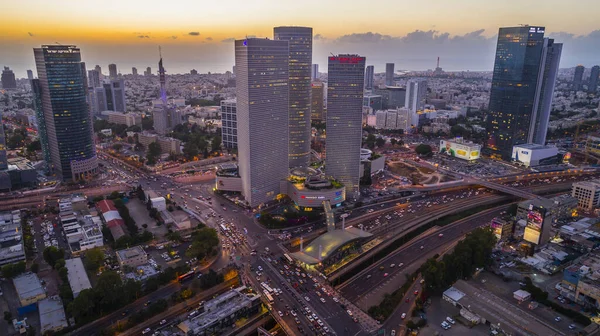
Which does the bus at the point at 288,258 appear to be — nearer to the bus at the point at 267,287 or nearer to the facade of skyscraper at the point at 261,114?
the bus at the point at 267,287

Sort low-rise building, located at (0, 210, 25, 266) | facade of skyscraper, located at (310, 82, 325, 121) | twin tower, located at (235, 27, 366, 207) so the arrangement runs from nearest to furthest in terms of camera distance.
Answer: low-rise building, located at (0, 210, 25, 266)
twin tower, located at (235, 27, 366, 207)
facade of skyscraper, located at (310, 82, 325, 121)

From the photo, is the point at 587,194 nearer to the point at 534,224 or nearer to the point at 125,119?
the point at 534,224

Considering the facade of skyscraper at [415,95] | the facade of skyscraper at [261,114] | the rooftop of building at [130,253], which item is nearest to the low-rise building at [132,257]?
the rooftop of building at [130,253]

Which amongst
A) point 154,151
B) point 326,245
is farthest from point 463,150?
point 154,151

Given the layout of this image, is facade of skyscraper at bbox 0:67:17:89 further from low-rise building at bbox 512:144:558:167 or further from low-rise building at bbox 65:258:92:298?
low-rise building at bbox 512:144:558:167

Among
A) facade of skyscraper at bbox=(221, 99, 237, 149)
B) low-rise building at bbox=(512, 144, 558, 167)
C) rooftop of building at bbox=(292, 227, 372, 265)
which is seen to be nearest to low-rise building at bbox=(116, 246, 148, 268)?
rooftop of building at bbox=(292, 227, 372, 265)

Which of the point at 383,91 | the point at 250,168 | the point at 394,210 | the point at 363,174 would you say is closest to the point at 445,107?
the point at 383,91
